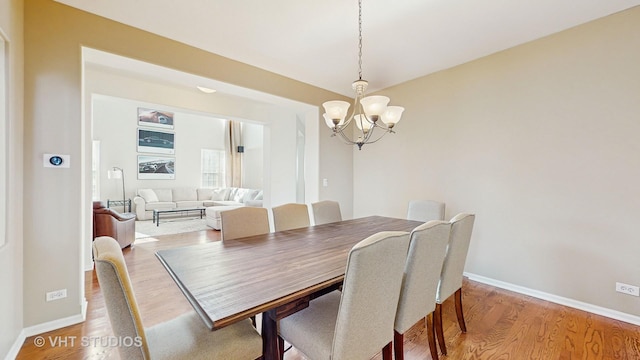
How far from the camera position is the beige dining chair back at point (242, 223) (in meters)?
2.04

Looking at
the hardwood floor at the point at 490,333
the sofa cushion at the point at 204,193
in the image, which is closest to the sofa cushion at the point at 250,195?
the sofa cushion at the point at 204,193

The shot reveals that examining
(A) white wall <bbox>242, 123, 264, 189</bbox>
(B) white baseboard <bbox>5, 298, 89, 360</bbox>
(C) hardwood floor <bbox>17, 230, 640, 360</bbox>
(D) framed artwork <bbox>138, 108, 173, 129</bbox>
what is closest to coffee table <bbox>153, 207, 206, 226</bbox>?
(A) white wall <bbox>242, 123, 264, 189</bbox>

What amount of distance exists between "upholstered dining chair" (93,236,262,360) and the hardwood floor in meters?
0.77

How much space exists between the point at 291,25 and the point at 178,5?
932mm

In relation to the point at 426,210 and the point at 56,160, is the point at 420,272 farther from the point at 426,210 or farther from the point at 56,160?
the point at 56,160

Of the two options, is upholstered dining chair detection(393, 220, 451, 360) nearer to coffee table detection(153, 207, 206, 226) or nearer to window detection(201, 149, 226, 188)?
coffee table detection(153, 207, 206, 226)

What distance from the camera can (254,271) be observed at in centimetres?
132

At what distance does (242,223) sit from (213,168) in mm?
7223

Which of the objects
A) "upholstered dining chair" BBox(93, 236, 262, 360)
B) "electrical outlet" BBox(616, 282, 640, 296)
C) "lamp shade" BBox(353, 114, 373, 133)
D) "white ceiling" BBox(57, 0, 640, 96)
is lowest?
"electrical outlet" BBox(616, 282, 640, 296)

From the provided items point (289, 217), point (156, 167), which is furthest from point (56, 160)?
point (156, 167)

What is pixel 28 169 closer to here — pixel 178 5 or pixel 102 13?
pixel 102 13

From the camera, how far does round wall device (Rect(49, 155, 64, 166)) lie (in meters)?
2.01

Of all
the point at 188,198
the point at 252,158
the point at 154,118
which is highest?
the point at 154,118

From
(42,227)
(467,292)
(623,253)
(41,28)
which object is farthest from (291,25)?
(623,253)
